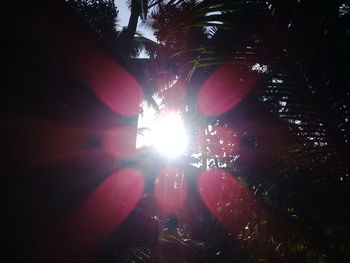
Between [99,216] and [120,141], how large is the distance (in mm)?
2335

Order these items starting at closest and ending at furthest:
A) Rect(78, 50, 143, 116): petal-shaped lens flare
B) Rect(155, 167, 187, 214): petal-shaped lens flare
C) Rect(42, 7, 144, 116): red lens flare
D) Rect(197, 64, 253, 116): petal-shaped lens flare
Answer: Rect(197, 64, 253, 116): petal-shaped lens flare
Rect(42, 7, 144, 116): red lens flare
Rect(78, 50, 143, 116): petal-shaped lens flare
Rect(155, 167, 187, 214): petal-shaped lens flare

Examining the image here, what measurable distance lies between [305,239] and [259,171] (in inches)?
24.4

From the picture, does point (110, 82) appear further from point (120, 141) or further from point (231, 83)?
point (231, 83)

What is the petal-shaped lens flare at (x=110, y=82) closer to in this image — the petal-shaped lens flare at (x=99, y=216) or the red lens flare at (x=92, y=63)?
the red lens flare at (x=92, y=63)

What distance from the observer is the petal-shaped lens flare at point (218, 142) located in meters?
2.48

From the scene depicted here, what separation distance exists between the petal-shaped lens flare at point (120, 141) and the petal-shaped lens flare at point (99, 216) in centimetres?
54

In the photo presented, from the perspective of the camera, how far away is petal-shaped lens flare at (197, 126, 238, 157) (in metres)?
2.48

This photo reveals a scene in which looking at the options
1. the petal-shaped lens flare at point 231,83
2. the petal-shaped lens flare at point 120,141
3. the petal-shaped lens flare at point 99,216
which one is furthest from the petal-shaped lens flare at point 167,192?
the petal-shaped lens flare at point 231,83

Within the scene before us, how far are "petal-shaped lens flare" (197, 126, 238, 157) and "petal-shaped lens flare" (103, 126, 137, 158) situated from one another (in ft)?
11.4

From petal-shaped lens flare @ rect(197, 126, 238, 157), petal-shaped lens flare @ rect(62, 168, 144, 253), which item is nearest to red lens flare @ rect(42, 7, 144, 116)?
petal-shaped lens flare @ rect(62, 168, 144, 253)

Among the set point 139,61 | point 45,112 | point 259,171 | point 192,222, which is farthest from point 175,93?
point 259,171

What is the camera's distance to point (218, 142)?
A: 2672 millimetres

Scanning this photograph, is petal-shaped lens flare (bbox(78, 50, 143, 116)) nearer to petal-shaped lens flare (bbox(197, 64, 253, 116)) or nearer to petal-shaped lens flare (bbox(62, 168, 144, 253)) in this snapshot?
petal-shaped lens flare (bbox(62, 168, 144, 253))

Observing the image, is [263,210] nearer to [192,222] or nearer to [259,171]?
[259,171]
